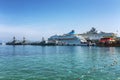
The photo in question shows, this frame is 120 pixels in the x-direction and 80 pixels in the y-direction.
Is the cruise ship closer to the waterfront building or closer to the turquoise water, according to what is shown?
the waterfront building

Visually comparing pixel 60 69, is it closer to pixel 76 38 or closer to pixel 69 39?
pixel 76 38

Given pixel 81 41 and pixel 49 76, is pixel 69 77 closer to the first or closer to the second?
pixel 49 76

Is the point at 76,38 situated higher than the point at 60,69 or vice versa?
the point at 76,38

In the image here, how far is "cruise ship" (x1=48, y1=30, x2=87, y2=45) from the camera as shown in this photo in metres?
154

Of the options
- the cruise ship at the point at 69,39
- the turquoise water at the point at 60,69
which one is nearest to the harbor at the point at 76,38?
the cruise ship at the point at 69,39

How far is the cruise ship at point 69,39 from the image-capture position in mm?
153750

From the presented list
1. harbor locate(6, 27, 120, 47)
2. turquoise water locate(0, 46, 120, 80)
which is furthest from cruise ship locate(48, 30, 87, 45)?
turquoise water locate(0, 46, 120, 80)

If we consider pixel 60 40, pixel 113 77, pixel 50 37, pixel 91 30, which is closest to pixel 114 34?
pixel 91 30

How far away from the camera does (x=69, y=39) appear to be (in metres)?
160

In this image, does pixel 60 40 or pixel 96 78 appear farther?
pixel 60 40

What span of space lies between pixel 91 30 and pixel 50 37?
110 feet

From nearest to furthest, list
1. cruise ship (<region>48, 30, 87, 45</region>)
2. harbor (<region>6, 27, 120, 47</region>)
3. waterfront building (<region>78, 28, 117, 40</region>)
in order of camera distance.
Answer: harbor (<region>6, 27, 120, 47</region>) → cruise ship (<region>48, 30, 87, 45</region>) → waterfront building (<region>78, 28, 117, 40</region>)

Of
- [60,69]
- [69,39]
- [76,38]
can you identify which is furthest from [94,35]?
[60,69]

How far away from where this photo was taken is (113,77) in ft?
58.0
